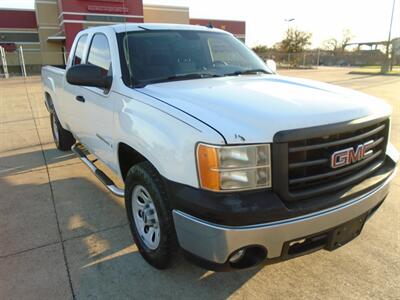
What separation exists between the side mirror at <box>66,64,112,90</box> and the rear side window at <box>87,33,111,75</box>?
0.61 ft

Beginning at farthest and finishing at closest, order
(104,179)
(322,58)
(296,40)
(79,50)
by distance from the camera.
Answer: (322,58), (296,40), (79,50), (104,179)

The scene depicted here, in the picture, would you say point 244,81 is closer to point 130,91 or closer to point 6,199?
point 130,91

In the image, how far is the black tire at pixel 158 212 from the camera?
2537mm

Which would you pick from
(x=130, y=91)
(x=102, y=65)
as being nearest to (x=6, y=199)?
(x=102, y=65)

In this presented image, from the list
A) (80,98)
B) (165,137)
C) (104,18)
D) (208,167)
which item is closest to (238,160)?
(208,167)

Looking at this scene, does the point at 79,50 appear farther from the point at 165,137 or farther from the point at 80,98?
the point at 165,137

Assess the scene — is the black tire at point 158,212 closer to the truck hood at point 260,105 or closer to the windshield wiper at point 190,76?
the truck hood at point 260,105

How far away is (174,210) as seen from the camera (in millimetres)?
2352

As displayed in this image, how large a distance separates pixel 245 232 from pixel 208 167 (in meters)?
0.43

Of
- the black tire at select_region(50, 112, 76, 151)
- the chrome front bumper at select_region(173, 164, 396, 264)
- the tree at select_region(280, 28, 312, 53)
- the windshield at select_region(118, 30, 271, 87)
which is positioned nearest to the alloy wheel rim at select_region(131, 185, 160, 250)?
the chrome front bumper at select_region(173, 164, 396, 264)

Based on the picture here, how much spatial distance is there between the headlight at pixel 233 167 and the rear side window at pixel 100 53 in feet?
5.64

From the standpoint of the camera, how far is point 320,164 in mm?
2314

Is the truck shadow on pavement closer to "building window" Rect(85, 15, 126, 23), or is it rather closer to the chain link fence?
"building window" Rect(85, 15, 126, 23)

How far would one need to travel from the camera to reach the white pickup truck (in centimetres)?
214
